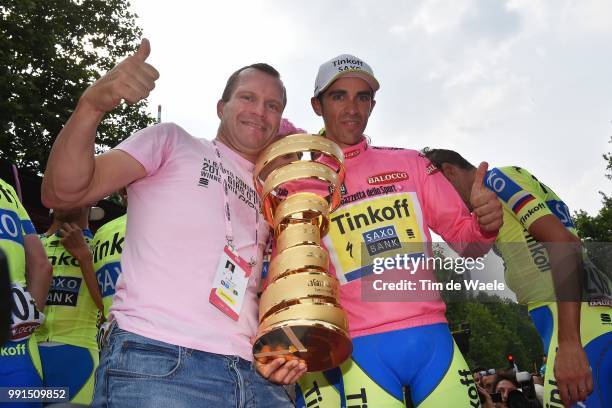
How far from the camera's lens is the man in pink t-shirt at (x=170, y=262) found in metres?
1.66

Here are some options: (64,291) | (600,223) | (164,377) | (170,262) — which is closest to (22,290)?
(170,262)

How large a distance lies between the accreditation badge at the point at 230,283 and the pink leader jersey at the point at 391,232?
743 millimetres

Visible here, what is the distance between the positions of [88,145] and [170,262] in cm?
45

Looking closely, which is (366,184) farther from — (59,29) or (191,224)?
(59,29)

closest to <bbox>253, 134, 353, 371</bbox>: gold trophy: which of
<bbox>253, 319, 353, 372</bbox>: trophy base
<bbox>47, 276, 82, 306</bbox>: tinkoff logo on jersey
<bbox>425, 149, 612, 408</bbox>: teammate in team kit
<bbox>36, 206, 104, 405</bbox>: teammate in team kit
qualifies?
<bbox>253, 319, 353, 372</bbox>: trophy base

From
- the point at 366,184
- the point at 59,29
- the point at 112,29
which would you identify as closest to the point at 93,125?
the point at 366,184

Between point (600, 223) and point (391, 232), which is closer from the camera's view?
point (391, 232)

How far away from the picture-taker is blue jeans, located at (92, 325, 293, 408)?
159cm

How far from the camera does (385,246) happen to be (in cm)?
259

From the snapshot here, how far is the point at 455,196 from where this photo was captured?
2.78 metres

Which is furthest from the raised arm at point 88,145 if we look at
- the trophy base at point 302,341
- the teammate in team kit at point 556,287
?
the teammate in team kit at point 556,287

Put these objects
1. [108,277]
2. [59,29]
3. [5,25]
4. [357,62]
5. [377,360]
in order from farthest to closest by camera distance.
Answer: [59,29] → [5,25] → [108,277] → [357,62] → [377,360]

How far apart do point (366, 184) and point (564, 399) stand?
1451 millimetres

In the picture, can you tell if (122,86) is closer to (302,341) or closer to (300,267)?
(300,267)
